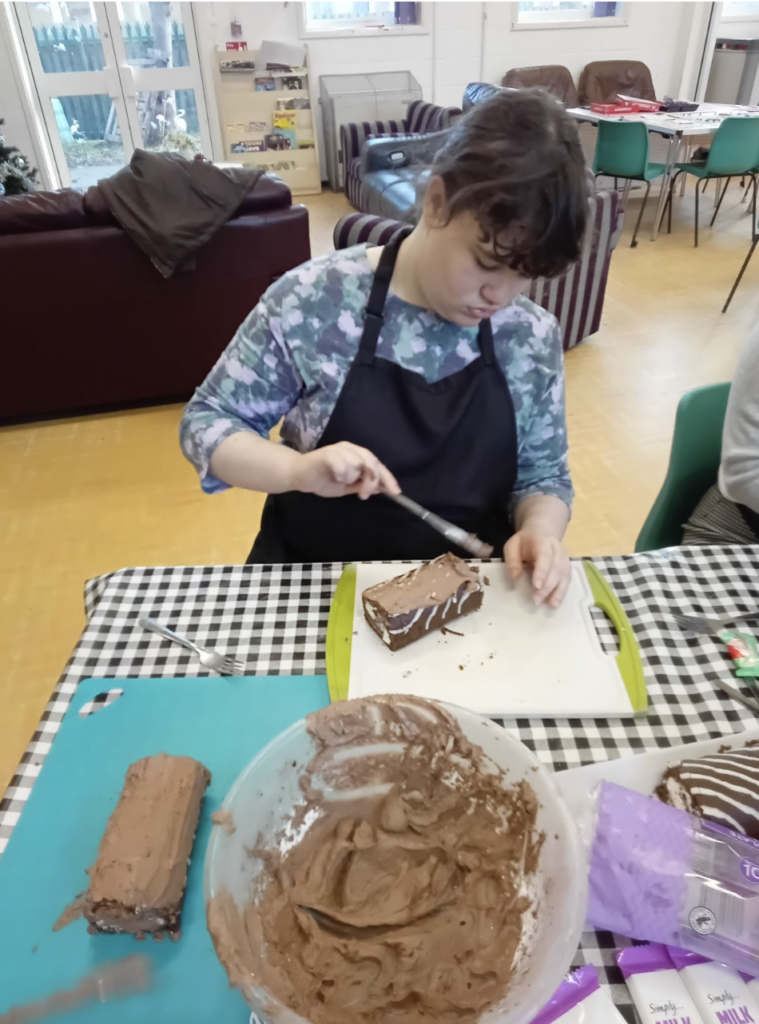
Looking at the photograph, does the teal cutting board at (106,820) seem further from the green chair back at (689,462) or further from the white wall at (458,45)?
the white wall at (458,45)

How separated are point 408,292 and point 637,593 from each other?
61 cm

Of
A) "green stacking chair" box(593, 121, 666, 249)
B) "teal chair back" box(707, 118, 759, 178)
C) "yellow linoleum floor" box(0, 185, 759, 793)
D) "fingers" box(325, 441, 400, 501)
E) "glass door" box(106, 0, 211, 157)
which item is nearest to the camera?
"fingers" box(325, 441, 400, 501)

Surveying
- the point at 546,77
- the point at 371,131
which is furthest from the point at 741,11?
the point at 371,131

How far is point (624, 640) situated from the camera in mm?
975

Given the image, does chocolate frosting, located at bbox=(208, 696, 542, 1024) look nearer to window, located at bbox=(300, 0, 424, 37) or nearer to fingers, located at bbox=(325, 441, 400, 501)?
fingers, located at bbox=(325, 441, 400, 501)

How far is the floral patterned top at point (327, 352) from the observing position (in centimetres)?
115

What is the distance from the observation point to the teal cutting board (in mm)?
656

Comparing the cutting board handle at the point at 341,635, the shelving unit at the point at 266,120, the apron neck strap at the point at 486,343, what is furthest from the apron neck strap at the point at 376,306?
the shelving unit at the point at 266,120

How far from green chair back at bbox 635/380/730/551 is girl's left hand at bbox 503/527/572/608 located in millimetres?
589

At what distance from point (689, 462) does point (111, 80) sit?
6.22 meters

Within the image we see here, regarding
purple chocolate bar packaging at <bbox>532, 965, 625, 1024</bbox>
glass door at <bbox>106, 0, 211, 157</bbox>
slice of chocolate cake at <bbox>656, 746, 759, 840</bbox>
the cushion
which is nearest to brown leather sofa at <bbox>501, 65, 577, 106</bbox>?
glass door at <bbox>106, 0, 211, 157</bbox>

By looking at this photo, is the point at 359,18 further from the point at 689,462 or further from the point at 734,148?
the point at 689,462

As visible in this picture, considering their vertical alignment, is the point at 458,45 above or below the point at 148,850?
above

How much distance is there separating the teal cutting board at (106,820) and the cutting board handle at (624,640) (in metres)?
0.40
